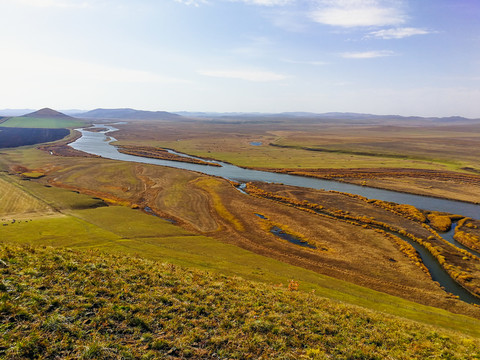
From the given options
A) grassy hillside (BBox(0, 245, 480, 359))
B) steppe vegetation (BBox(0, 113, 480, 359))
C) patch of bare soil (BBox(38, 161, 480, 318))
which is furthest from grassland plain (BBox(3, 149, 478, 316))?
grassy hillside (BBox(0, 245, 480, 359))

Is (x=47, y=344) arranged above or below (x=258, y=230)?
above

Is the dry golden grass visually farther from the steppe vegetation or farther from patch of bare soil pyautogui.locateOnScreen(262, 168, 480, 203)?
patch of bare soil pyautogui.locateOnScreen(262, 168, 480, 203)

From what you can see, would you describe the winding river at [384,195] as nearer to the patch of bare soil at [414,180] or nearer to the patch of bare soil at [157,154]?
the patch of bare soil at [414,180]

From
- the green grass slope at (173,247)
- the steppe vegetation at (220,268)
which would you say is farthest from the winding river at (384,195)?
the green grass slope at (173,247)

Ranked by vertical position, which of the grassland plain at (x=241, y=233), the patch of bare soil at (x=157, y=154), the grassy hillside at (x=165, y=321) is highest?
the patch of bare soil at (x=157, y=154)

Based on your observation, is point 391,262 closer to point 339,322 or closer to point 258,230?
point 258,230

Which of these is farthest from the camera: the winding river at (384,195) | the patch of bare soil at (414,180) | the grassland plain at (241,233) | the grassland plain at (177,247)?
the patch of bare soil at (414,180)

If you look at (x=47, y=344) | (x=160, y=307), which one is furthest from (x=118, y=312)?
(x=47, y=344)
